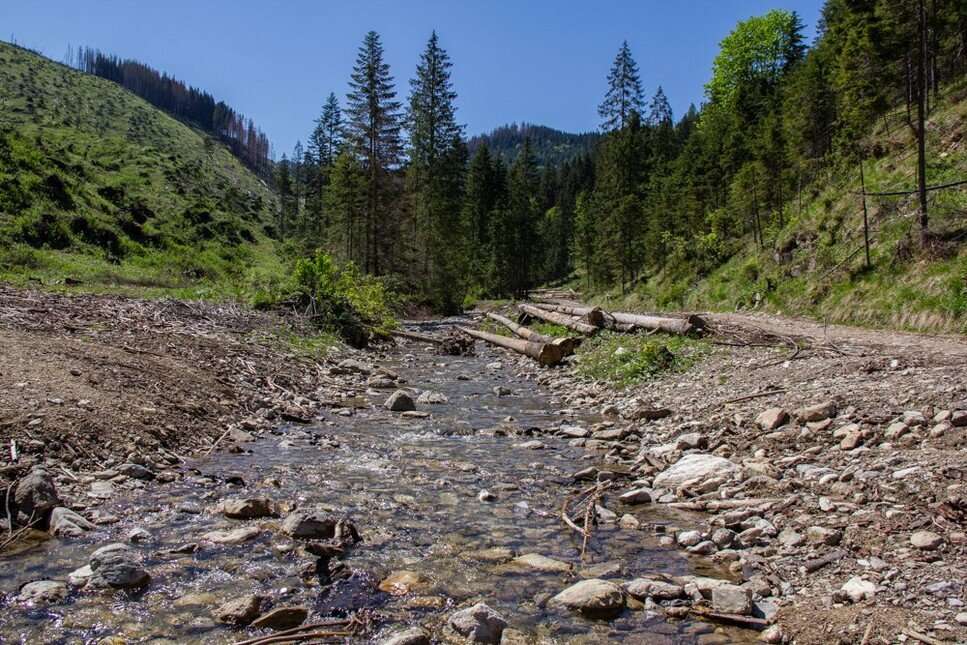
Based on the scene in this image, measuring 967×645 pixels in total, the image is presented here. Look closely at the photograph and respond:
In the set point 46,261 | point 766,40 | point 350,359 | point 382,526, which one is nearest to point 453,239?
point 46,261

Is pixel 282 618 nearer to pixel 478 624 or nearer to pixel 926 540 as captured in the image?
pixel 478 624

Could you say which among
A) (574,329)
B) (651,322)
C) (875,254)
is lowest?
(574,329)

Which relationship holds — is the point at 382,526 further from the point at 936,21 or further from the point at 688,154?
the point at 688,154

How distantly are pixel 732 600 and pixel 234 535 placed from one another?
3.91 meters

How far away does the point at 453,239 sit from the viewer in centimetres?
5038

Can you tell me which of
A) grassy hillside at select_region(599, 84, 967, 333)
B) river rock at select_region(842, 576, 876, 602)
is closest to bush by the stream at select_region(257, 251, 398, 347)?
grassy hillside at select_region(599, 84, 967, 333)

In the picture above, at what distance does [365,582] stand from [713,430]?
18.5 feet

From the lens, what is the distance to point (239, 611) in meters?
3.83

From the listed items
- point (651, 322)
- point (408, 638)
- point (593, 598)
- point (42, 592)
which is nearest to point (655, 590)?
point (593, 598)

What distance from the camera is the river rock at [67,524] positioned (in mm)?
4734

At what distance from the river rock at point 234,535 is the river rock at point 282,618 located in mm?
1238

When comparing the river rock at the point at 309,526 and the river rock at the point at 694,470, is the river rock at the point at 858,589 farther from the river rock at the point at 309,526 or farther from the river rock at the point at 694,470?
the river rock at the point at 309,526

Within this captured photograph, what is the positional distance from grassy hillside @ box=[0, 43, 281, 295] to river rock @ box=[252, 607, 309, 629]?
17.4 metres

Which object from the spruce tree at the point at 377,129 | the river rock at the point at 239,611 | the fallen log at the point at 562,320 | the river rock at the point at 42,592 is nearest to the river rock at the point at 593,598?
the river rock at the point at 239,611
